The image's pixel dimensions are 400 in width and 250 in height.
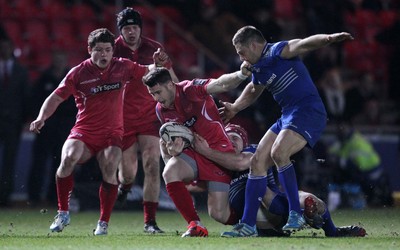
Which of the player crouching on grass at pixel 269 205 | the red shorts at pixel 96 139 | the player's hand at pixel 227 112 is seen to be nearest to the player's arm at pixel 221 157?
the player crouching on grass at pixel 269 205

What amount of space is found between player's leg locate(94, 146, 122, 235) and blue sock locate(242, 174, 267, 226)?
1.45 metres

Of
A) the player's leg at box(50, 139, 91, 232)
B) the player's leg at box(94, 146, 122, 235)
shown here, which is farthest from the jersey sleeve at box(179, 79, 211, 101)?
the player's leg at box(50, 139, 91, 232)

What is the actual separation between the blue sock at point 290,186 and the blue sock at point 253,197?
0.18 m

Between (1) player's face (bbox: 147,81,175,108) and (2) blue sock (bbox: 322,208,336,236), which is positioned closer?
(2) blue sock (bbox: 322,208,336,236)

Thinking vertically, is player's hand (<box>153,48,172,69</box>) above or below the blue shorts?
above

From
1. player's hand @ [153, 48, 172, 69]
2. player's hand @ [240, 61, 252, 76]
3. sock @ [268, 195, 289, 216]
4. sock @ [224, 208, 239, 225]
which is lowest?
sock @ [224, 208, 239, 225]

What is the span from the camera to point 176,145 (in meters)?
10.3

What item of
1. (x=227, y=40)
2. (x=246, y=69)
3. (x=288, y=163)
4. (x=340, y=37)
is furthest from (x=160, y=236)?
(x=227, y=40)

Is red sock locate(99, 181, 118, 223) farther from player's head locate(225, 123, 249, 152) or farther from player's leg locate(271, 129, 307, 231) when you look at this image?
player's leg locate(271, 129, 307, 231)

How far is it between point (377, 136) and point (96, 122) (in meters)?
7.86

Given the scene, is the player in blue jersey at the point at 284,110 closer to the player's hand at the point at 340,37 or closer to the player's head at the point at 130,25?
the player's hand at the point at 340,37

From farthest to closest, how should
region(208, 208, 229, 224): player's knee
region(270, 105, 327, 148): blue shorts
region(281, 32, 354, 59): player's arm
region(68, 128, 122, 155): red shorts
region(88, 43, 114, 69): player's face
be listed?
region(68, 128, 122, 155): red shorts < region(88, 43, 114, 69): player's face < region(208, 208, 229, 224): player's knee < region(270, 105, 327, 148): blue shorts < region(281, 32, 354, 59): player's arm

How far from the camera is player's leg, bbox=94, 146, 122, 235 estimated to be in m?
10.7

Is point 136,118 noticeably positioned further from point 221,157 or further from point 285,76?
point 285,76
